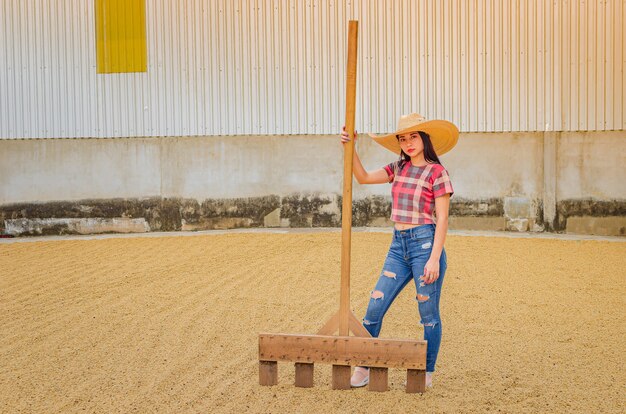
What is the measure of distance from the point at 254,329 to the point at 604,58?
9.48 metres

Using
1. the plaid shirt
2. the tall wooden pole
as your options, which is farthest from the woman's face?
the tall wooden pole

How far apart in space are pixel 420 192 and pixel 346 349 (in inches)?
40.2

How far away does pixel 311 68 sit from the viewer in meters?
13.8

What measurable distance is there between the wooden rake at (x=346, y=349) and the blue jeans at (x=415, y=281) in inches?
4.6

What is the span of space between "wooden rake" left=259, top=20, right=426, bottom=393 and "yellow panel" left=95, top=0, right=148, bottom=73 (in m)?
10.2

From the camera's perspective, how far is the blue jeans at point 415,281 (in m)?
4.31

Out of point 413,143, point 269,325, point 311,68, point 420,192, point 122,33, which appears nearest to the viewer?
point 420,192

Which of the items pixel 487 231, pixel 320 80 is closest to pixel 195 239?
pixel 320 80

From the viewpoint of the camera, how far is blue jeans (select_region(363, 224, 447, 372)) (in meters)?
4.31

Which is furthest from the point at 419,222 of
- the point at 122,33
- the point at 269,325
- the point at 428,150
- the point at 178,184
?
the point at 122,33

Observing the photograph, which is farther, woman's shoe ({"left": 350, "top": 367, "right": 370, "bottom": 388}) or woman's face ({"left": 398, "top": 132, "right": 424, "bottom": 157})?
woman's shoe ({"left": 350, "top": 367, "right": 370, "bottom": 388})

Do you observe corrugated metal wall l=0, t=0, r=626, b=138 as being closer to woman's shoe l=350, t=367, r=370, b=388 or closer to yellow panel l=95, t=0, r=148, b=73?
yellow panel l=95, t=0, r=148, b=73

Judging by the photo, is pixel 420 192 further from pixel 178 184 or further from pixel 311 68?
pixel 178 184

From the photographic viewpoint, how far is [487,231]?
13.5 metres
